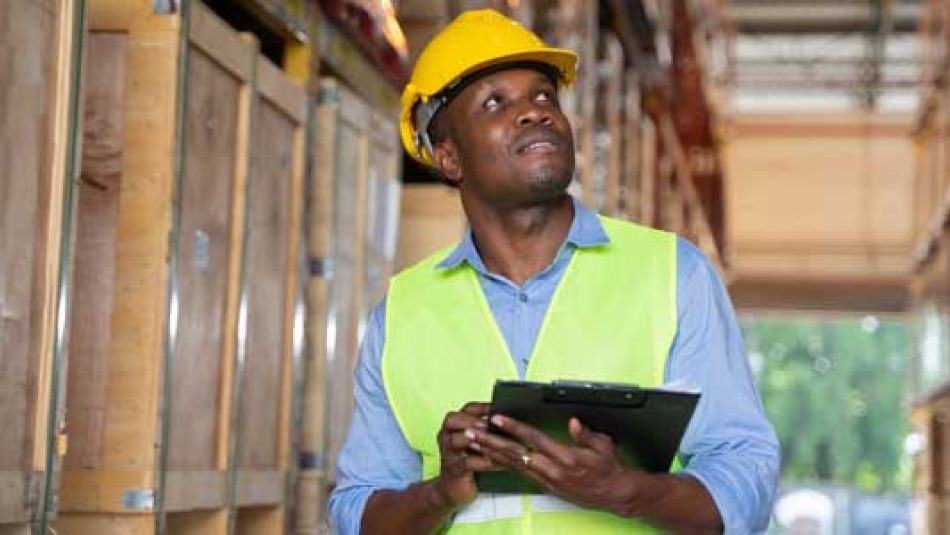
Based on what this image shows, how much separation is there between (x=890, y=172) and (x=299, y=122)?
68.8 feet

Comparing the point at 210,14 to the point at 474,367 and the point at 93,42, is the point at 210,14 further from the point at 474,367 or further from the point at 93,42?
the point at 474,367

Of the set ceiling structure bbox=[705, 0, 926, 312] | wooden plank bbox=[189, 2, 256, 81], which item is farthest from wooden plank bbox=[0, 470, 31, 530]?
ceiling structure bbox=[705, 0, 926, 312]

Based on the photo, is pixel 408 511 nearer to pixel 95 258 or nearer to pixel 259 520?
pixel 95 258

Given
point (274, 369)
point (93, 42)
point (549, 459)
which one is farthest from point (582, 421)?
point (274, 369)

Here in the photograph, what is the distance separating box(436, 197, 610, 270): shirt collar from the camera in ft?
12.8

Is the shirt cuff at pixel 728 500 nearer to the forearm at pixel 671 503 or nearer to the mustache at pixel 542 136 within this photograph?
the forearm at pixel 671 503

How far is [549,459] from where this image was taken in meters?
3.38

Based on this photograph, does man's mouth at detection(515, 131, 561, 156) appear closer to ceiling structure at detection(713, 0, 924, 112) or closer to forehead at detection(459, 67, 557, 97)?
forehead at detection(459, 67, 557, 97)

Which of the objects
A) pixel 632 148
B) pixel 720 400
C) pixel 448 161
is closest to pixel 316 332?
pixel 448 161

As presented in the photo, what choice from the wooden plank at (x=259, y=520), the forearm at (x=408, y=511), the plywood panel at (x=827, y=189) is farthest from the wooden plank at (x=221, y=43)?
the plywood panel at (x=827, y=189)

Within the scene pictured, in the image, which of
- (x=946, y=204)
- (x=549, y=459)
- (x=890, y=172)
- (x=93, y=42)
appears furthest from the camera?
(x=890, y=172)

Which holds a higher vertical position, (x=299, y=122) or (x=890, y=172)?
(x=890, y=172)

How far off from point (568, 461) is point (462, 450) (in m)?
0.23

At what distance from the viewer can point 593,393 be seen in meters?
3.35
